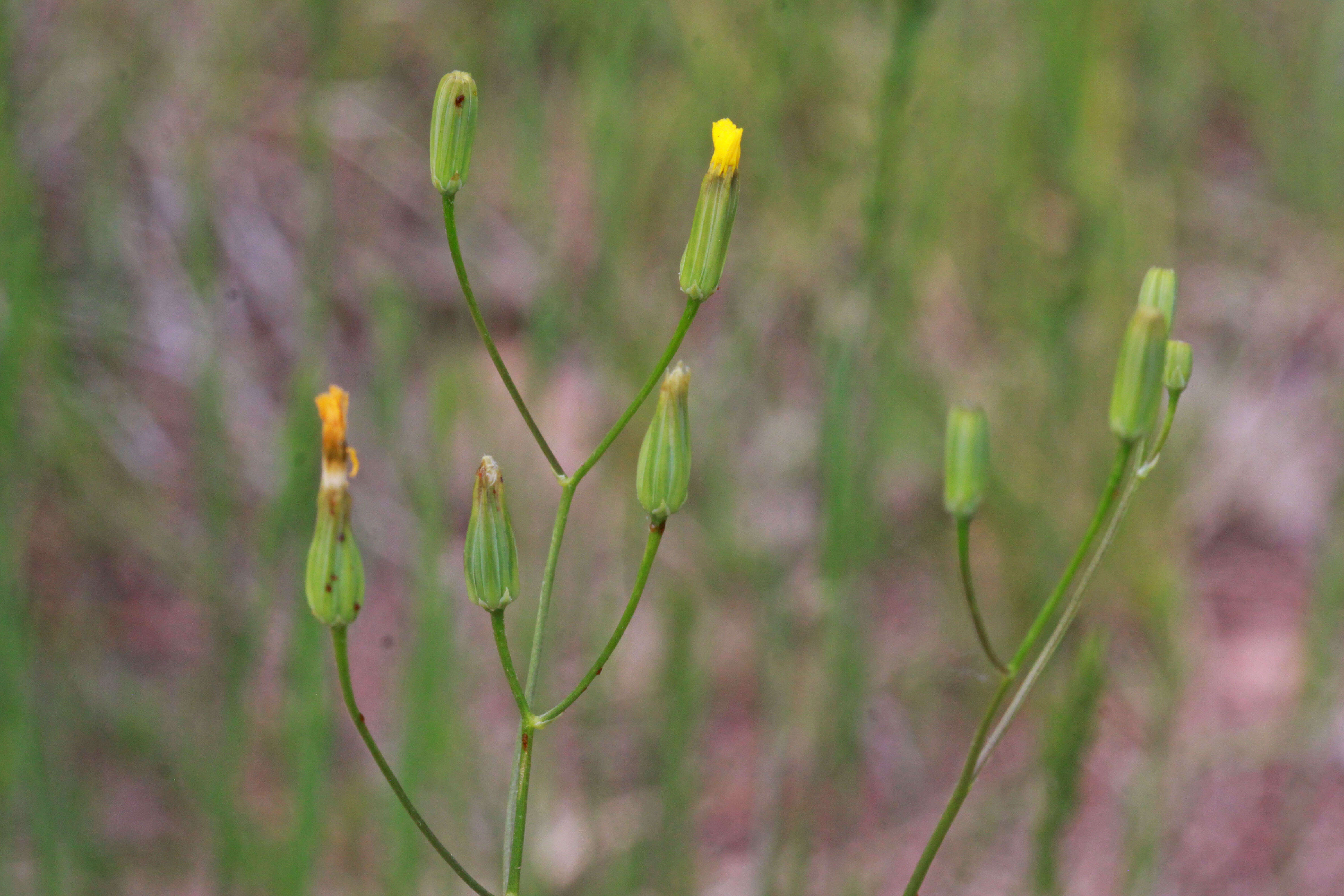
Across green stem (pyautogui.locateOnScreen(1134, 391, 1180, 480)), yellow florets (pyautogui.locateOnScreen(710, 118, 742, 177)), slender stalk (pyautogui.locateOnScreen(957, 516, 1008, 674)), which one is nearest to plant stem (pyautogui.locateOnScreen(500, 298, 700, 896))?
yellow florets (pyautogui.locateOnScreen(710, 118, 742, 177))

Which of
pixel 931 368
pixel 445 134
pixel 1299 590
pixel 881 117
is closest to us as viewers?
pixel 445 134

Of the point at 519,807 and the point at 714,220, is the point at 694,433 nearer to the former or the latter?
the point at 714,220

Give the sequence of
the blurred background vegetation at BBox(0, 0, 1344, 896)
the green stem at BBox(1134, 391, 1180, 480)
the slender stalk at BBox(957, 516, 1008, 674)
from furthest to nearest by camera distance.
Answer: the blurred background vegetation at BBox(0, 0, 1344, 896) → the green stem at BBox(1134, 391, 1180, 480) → the slender stalk at BBox(957, 516, 1008, 674)

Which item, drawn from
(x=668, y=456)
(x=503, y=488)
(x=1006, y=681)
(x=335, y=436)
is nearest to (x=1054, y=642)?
(x=1006, y=681)

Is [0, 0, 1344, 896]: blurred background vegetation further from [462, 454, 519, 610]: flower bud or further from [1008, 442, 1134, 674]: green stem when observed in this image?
[462, 454, 519, 610]: flower bud

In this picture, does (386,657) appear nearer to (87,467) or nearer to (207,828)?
(207,828)

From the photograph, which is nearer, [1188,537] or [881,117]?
[881,117]

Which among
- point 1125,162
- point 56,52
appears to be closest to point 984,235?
point 1125,162
